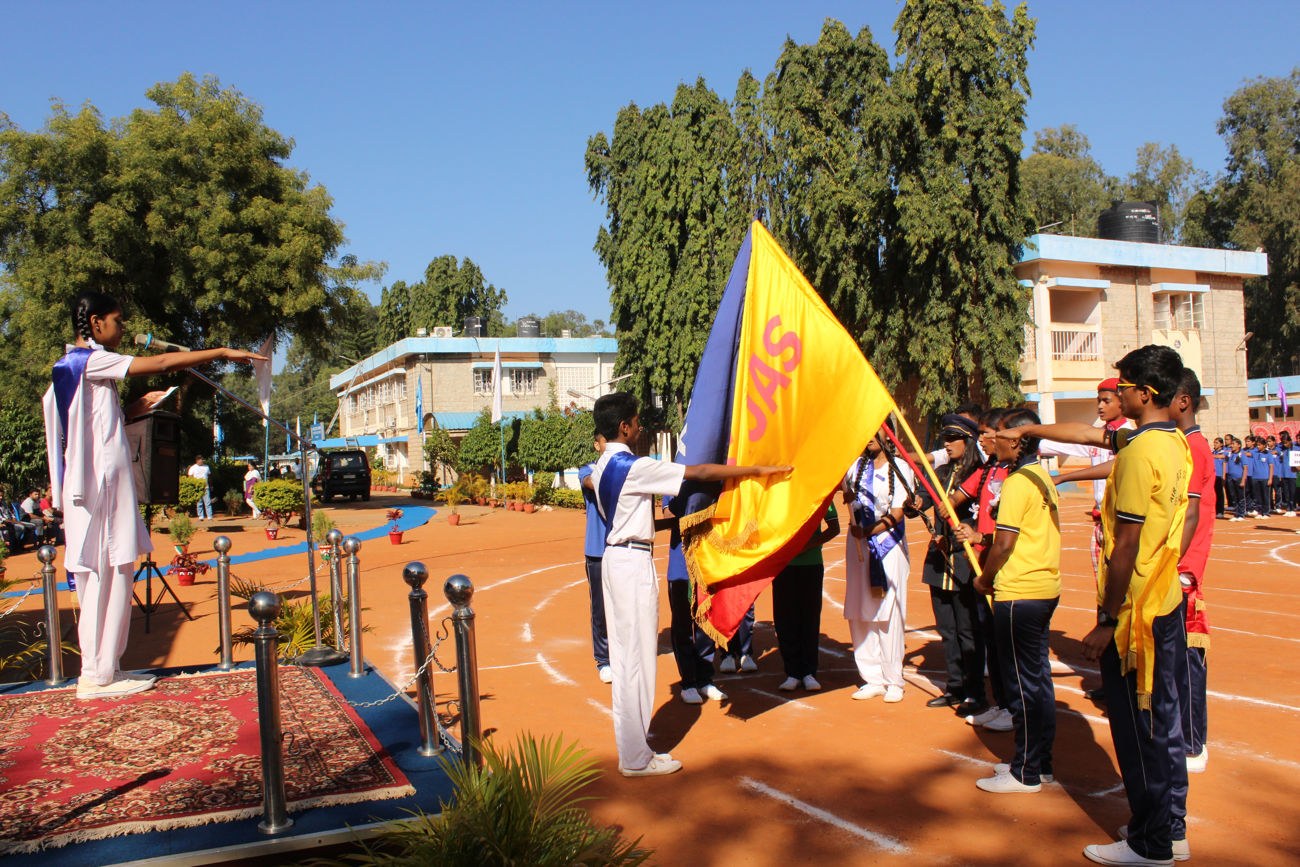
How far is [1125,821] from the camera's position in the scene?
4.45 m

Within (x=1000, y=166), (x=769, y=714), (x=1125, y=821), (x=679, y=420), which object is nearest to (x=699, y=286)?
(x=679, y=420)

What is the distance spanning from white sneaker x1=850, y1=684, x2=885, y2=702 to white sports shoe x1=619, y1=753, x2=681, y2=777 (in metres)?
1.95

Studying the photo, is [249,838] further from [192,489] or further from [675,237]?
[675,237]

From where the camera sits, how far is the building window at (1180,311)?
107 feet

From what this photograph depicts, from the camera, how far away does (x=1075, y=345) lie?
102 feet

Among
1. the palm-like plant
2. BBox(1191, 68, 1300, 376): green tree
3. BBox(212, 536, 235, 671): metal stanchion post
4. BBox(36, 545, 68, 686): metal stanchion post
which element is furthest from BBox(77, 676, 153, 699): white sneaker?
BBox(1191, 68, 1300, 376): green tree

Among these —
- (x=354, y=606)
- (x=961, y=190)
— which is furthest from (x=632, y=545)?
(x=961, y=190)

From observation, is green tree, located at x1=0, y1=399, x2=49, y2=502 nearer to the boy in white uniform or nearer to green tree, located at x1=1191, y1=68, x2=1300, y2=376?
the boy in white uniform

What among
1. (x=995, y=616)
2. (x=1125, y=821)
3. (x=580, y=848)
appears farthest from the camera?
(x=995, y=616)

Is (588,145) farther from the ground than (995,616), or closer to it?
farther from the ground

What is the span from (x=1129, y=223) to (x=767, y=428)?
113 feet

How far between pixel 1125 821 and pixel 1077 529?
15.4m

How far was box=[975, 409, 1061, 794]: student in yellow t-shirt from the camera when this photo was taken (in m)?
4.76

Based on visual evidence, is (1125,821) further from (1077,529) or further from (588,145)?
(588,145)
